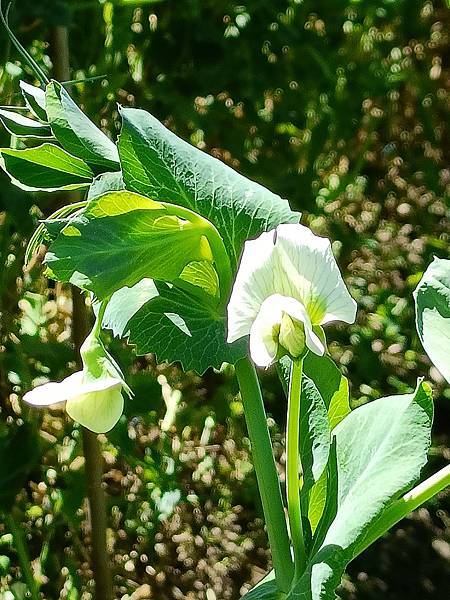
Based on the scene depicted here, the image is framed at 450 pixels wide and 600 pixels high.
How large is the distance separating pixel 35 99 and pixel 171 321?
14cm

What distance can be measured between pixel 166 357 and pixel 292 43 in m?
0.81

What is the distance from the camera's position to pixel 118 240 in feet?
1.21

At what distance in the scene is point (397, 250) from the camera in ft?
5.29

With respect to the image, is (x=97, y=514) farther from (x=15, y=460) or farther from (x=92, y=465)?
(x=15, y=460)

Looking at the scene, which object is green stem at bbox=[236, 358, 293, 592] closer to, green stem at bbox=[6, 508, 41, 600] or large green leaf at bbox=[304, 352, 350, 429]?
large green leaf at bbox=[304, 352, 350, 429]

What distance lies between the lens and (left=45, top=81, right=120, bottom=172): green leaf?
394 mm

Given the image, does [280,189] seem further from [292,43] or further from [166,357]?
[166,357]

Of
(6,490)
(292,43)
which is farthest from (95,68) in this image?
(6,490)

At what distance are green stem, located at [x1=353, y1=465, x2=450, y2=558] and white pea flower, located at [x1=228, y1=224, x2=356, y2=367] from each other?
0.35ft

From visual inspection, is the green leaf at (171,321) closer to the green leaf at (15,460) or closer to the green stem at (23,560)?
the green leaf at (15,460)

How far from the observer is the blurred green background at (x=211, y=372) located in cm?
87

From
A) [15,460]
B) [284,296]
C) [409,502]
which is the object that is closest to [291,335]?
[284,296]

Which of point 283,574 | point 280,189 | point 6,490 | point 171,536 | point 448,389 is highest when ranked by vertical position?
point 283,574

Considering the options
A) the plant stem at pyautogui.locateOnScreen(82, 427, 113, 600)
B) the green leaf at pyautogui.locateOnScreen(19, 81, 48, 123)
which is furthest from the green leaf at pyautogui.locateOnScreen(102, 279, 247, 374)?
the plant stem at pyautogui.locateOnScreen(82, 427, 113, 600)
